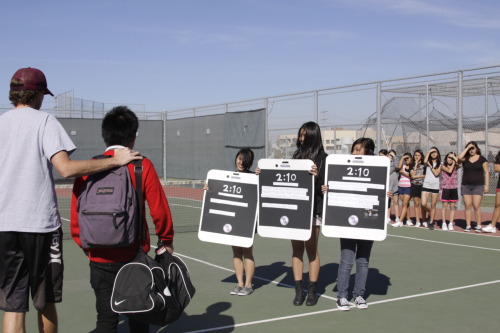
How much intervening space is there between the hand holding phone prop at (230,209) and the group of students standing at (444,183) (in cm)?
639

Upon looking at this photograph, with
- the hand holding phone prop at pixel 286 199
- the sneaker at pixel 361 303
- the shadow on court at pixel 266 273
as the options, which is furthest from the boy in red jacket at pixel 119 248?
the shadow on court at pixel 266 273

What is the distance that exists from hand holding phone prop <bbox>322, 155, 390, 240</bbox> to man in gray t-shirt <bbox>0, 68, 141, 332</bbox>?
299cm

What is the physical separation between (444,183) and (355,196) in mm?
7336

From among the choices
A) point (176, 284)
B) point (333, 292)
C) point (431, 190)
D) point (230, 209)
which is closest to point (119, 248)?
point (176, 284)

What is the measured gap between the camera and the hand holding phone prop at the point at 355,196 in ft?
19.6

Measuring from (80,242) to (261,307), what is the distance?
111 inches

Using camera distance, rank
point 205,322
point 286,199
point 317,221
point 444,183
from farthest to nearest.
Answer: point 444,183, point 286,199, point 317,221, point 205,322

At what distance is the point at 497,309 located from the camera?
19.9ft

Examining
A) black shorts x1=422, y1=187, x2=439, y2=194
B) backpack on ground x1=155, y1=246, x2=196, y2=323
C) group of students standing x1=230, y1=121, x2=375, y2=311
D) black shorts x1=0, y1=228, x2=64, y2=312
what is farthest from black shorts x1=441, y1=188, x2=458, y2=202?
black shorts x1=0, y1=228, x2=64, y2=312

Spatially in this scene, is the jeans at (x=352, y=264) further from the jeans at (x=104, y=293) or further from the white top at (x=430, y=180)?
the white top at (x=430, y=180)

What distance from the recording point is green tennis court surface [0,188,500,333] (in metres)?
5.49

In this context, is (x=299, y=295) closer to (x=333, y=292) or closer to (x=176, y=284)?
(x=333, y=292)

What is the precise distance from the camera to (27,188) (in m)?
3.53

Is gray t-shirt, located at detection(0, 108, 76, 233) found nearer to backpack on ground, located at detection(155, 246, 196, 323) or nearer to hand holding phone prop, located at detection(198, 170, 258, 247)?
backpack on ground, located at detection(155, 246, 196, 323)
